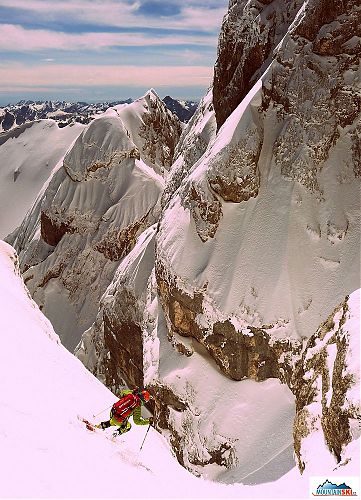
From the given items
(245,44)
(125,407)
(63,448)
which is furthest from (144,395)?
(245,44)

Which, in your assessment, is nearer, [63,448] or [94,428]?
[63,448]

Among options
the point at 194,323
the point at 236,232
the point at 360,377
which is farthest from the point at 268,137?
the point at 360,377

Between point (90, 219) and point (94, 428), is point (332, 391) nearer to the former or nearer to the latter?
point (94, 428)

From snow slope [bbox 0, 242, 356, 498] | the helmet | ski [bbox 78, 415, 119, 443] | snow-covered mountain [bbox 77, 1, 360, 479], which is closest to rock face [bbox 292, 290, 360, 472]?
Result: snow slope [bbox 0, 242, 356, 498]

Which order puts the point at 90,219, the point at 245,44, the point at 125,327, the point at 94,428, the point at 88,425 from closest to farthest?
the point at 88,425, the point at 94,428, the point at 245,44, the point at 125,327, the point at 90,219

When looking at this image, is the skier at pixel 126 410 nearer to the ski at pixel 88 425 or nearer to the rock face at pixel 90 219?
the ski at pixel 88 425

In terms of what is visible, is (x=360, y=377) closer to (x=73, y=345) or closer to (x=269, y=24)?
(x=269, y=24)
